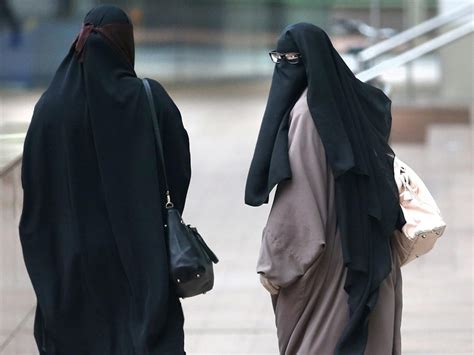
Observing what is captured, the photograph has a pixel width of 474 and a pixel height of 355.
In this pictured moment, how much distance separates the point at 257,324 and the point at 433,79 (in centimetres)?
989

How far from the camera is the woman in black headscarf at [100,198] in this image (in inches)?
171

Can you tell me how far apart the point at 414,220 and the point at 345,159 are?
41 cm

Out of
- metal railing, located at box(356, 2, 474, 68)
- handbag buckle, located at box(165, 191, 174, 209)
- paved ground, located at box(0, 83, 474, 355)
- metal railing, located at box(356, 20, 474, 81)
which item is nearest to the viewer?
handbag buckle, located at box(165, 191, 174, 209)

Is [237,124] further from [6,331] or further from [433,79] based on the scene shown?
[6,331]

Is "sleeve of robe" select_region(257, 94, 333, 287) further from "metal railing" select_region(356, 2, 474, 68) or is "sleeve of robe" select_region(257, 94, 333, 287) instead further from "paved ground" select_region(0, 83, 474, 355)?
"metal railing" select_region(356, 2, 474, 68)

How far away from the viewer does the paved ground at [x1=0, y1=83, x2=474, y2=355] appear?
6027 millimetres

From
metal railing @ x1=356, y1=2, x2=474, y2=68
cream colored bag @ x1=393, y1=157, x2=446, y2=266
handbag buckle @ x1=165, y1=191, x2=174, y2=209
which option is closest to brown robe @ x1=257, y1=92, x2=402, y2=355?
cream colored bag @ x1=393, y1=157, x2=446, y2=266

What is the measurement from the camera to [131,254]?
14.2 ft

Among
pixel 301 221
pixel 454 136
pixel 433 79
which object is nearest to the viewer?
pixel 301 221

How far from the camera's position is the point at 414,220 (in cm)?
449

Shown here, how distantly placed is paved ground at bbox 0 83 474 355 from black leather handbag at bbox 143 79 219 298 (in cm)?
165

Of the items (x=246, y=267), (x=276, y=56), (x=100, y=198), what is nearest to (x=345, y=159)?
(x=276, y=56)

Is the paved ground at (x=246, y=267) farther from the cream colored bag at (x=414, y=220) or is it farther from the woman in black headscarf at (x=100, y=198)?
the cream colored bag at (x=414, y=220)

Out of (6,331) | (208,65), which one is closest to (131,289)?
(6,331)
